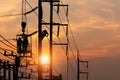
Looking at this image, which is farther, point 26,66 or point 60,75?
point 26,66

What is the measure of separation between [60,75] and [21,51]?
32.3ft

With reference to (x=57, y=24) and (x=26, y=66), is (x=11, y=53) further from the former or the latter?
(x=57, y=24)

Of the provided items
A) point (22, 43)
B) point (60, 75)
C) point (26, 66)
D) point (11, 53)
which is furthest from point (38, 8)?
point (26, 66)

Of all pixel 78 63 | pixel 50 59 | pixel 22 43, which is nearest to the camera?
pixel 50 59

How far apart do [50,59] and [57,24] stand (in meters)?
2.77

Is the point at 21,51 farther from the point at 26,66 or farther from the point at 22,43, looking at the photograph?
the point at 26,66

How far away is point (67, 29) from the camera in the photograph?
131 feet

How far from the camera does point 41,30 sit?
1165 inches

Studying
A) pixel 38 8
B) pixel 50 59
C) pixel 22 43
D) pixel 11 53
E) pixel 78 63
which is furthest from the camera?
pixel 78 63

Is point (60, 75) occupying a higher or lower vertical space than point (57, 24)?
lower

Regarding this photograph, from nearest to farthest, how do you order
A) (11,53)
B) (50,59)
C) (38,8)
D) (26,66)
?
(38,8) → (50,59) → (11,53) → (26,66)

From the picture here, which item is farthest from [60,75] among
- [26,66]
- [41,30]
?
[41,30]

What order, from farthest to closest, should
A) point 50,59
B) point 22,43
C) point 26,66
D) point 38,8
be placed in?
point 26,66 < point 22,43 < point 50,59 < point 38,8

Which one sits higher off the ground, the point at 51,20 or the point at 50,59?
the point at 51,20
